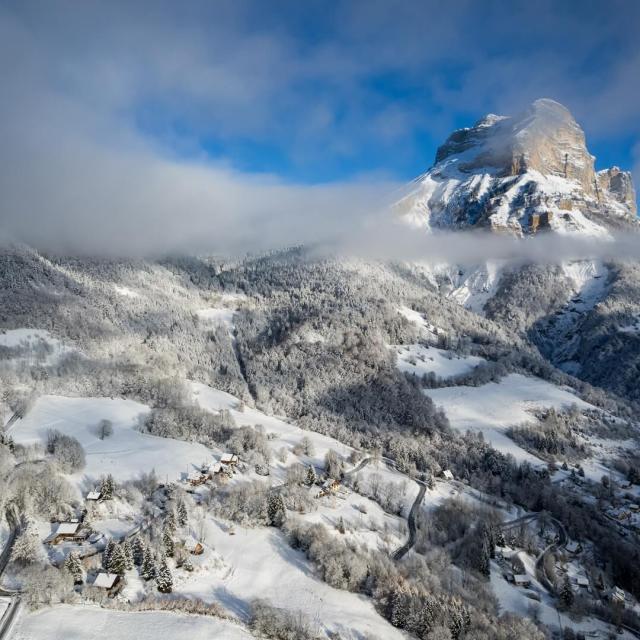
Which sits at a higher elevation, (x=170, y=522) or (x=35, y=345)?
(x=35, y=345)

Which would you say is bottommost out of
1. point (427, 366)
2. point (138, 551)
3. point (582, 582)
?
point (138, 551)

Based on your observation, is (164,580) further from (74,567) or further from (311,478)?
(311,478)

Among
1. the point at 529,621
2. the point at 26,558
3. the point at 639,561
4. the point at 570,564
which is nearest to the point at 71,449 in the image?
the point at 26,558

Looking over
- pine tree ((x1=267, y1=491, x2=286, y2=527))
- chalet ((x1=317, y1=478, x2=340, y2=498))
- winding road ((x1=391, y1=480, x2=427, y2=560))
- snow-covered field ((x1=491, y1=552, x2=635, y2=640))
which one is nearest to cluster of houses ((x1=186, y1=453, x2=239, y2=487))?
pine tree ((x1=267, y1=491, x2=286, y2=527))

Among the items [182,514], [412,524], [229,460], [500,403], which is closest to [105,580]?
A: [182,514]

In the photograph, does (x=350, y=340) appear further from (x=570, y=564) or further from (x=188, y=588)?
(x=188, y=588)

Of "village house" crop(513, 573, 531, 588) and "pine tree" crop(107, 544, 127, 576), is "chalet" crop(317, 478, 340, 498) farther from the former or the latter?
"pine tree" crop(107, 544, 127, 576)

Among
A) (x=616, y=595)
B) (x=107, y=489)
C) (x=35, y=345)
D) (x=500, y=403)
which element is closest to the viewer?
(x=616, y=595)
